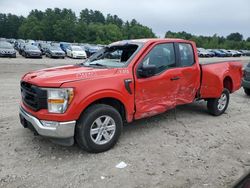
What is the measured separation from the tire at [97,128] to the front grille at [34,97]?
62 cm

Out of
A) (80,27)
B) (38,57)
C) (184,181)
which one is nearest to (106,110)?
(184,181)

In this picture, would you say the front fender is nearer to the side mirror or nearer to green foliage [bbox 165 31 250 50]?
the side mirror

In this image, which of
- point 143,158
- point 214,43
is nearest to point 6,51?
point 143,158

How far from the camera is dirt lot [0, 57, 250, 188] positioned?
3.98 metres

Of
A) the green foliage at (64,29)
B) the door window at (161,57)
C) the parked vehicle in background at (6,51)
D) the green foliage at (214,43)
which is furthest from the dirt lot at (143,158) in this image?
the green foliage at (214,43)

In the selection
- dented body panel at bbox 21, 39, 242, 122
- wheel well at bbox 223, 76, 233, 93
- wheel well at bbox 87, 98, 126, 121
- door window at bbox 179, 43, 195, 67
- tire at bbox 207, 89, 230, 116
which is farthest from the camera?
wheel well at bbox 223, 76, 233, 93

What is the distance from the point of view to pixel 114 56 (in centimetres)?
577

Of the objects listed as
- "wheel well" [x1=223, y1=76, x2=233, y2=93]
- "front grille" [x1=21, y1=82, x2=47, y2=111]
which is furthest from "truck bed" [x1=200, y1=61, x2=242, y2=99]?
"front grille" [x1=21, y1=82, x2=47, y2=111]

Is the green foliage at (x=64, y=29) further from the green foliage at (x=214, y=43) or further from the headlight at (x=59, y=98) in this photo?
the headlight at (x=59, y=98)

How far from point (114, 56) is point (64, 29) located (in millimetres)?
101174

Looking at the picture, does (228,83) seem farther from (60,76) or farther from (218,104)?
(60,76)

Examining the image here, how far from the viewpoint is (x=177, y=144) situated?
525cm

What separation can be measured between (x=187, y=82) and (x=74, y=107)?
9.21 ft

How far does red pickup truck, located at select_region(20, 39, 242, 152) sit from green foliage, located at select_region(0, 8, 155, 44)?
292 ft
